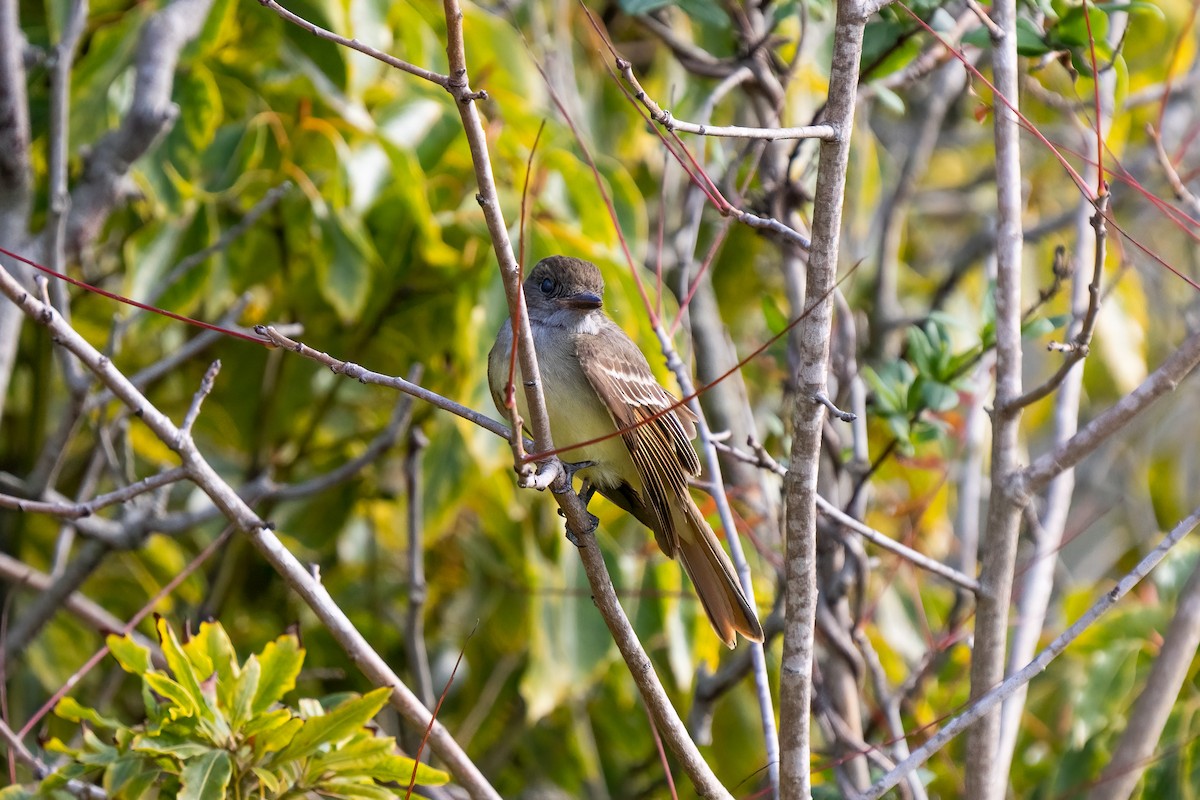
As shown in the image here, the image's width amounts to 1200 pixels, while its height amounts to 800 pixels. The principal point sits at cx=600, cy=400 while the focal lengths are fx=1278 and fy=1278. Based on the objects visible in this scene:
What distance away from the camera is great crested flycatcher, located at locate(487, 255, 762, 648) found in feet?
10.9

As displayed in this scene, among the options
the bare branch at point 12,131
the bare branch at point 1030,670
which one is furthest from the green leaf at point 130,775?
the bare branch at point 12,131

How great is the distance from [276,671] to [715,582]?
1128 millimetres

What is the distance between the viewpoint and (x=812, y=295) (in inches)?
88.0

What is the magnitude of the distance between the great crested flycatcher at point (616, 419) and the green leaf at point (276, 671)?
916 mm

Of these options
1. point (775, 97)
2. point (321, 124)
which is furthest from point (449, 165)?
point (775, 97)

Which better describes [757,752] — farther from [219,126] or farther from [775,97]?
[219,126]

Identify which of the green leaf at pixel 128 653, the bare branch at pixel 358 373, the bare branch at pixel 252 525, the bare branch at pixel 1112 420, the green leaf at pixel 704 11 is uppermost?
the green leaf at pixel 704 11

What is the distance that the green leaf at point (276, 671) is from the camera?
2.76 m

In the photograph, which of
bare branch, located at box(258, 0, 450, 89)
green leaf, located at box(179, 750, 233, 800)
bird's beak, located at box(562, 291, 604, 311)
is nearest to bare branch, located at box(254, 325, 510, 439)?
bare branch, located at box(258, 0, 450, 89)

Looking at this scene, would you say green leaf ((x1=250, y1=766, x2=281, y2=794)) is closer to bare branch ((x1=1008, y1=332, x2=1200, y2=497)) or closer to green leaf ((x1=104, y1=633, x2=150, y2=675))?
green leaf ((x1=104, y1=633, x2=150, y2=675))

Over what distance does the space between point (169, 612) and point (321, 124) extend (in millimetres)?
1957

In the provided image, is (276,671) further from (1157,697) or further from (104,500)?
(1157,697)

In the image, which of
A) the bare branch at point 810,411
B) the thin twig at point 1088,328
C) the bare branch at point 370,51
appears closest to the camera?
the bare branch at point 370,51

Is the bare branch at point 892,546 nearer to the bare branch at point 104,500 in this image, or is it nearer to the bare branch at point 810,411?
the bare branch at point 810,411
